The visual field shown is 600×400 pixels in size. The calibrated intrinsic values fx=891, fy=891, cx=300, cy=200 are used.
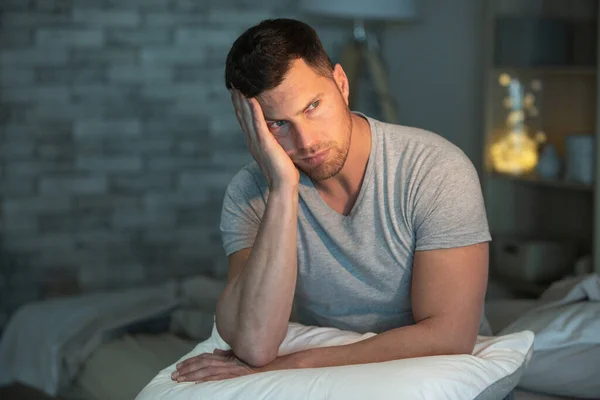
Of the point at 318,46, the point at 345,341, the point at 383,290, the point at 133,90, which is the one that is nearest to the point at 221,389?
the point at 345,341

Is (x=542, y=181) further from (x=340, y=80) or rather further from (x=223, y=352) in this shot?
(x=223, y=352)

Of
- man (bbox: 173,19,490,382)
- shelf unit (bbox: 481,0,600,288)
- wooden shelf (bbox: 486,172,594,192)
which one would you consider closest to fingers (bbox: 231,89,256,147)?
man (bbox: 173,19,490,382)

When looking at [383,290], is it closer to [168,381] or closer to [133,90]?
[168,381]

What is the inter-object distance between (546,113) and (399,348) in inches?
92.2

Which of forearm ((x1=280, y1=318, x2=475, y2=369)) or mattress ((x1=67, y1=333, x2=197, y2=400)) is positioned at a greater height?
forearm ((x1=280, y1=318, x2=475, y2=369))

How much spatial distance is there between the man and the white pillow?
7 cm

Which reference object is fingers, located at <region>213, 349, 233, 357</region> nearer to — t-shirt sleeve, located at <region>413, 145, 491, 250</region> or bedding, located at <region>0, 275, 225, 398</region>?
t-shirt sleeve, located at <region>413, 145, 491, 250</region>

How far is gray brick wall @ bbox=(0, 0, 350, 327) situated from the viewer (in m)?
3.92

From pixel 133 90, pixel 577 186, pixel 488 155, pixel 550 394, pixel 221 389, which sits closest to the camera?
pixel 221 389

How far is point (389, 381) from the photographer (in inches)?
55.1

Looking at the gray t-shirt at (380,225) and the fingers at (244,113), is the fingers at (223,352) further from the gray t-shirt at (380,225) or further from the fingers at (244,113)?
the fingers at (244,113)

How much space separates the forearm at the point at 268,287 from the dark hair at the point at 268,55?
225 millimetres

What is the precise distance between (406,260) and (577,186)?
5.63 ft

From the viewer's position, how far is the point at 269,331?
1.64 m
